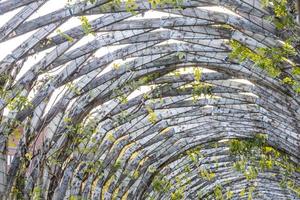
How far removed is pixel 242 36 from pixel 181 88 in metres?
4.81

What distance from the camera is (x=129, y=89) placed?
15539 millimetres

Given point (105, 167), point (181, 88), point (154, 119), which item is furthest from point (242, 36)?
point (105, 167)

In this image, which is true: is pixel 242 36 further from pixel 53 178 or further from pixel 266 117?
pixel 266 117

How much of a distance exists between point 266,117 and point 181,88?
3.89m

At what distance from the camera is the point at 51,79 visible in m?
13.5

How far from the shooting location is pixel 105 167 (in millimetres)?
19750

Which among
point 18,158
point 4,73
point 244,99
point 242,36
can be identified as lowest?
point 18,158

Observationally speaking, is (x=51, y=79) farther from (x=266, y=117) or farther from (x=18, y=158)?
(x=266, y=117)

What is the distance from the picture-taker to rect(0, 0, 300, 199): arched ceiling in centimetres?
1183

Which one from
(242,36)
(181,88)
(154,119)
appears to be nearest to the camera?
(242,36)

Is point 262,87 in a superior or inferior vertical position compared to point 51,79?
superior

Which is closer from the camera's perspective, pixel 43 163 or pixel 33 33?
pixel 33 33

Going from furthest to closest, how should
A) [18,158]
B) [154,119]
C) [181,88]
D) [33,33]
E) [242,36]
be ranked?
[154,119]
[181,88]
[18,158]
[242,36]
[33,33]

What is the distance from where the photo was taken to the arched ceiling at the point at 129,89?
11828mm
